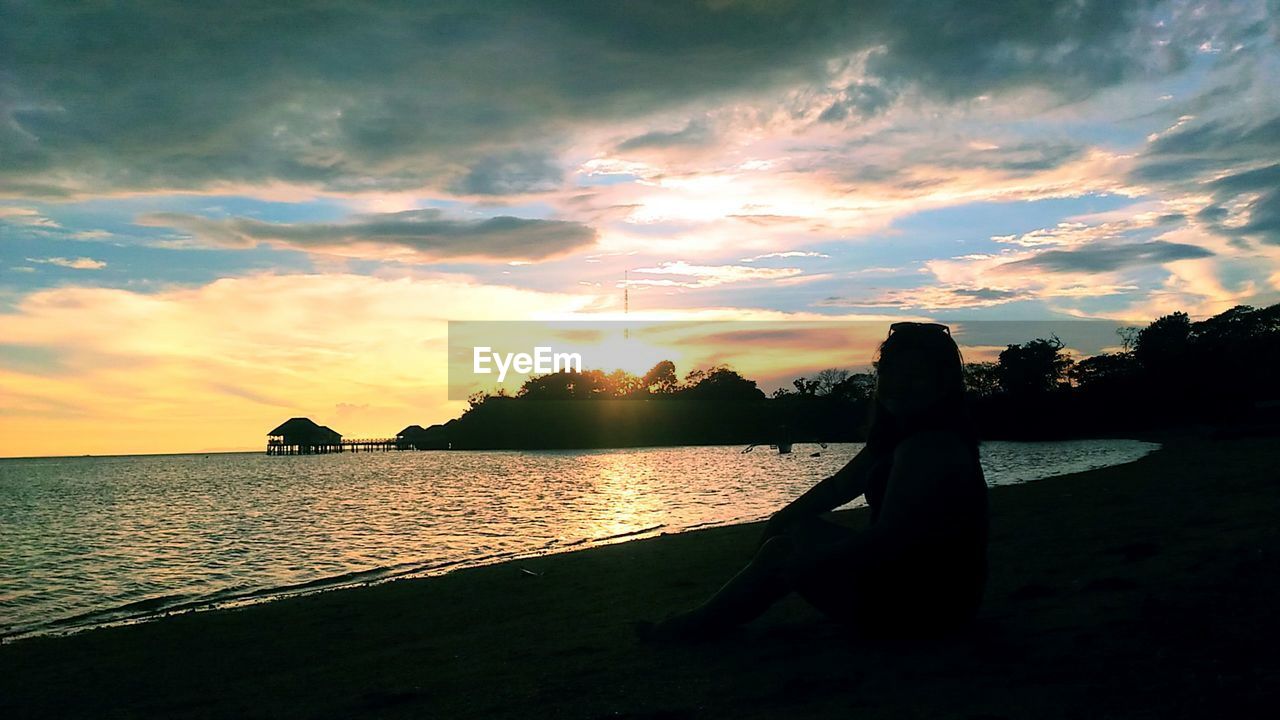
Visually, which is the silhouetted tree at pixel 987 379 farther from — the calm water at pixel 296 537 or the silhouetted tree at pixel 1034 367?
the calm water at pixel 296 537

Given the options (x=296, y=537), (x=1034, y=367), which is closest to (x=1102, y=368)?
(x=1034, y=367)

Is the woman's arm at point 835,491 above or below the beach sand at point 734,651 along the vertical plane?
above

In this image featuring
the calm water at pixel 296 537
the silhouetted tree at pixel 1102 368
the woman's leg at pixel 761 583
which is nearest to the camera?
the woman's leg at pixel 761 583

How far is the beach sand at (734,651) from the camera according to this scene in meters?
4.22

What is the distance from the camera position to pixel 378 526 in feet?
96.1

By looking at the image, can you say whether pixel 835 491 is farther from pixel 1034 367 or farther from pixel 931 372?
pixel 1034 367

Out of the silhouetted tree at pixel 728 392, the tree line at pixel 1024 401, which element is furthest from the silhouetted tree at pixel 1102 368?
the silhouetted tree at pixel 728 392

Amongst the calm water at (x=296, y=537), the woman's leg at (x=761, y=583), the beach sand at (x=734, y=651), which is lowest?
the calm water at (x=296, y=537)

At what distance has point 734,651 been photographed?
18.2 ft

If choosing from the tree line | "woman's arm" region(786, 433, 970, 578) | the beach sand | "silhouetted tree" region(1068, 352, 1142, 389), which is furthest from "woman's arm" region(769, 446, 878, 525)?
"silhouetted tree" region(1068, 352, 1142, 389)

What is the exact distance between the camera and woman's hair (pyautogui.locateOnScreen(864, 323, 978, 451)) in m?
4.47

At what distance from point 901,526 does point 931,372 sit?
0.87 m

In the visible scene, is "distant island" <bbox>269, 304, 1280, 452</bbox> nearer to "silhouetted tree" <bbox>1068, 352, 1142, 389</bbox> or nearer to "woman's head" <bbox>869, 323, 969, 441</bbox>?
"silhouetted tree" <bbox>1068, 352, 1142, 389</bbox>

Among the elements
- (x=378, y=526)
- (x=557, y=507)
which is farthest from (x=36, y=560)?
(x=557, y=507)
